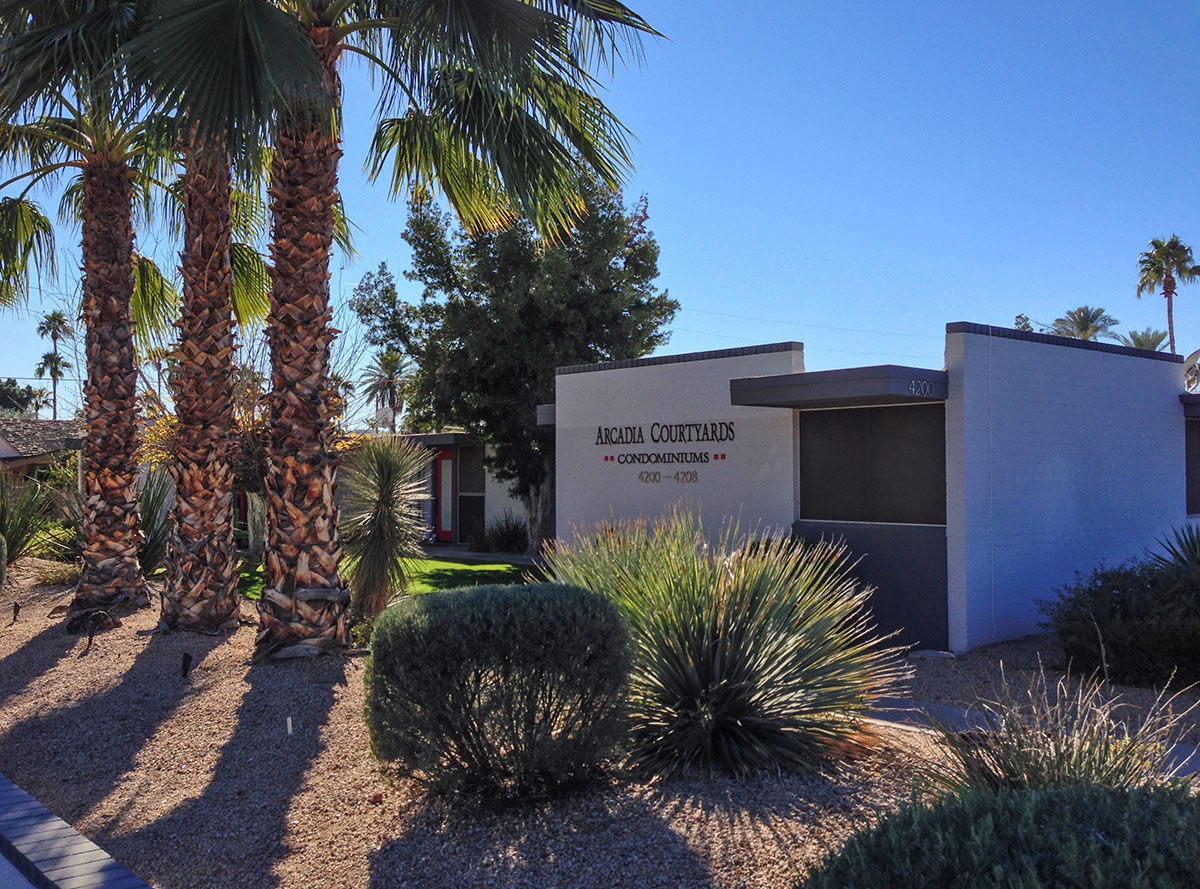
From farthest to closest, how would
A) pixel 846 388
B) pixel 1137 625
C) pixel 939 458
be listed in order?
pixel 939 458, pixel 846 388, pixel 1137 625

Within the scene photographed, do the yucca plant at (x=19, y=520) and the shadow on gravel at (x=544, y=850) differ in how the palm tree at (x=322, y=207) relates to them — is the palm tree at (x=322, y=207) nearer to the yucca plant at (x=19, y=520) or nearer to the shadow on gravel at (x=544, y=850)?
the shadow on gravel at (x=544, y=850)

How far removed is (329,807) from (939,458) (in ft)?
27.5

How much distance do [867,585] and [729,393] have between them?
3.06 m

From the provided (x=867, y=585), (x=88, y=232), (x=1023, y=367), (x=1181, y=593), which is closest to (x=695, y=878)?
(x=1181, y=593)

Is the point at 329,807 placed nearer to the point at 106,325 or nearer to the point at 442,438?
the point at 106,325

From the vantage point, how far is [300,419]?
8.99 metres

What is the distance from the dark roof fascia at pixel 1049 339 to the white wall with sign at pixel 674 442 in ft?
7.14

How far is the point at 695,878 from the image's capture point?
4.34m

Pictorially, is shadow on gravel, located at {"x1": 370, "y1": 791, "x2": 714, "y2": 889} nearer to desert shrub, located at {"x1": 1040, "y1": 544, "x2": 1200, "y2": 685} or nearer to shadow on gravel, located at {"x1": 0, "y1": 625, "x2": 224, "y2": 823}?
shadow on gravel, located at {"x1": 0, "y1": 625, "x2": 224, "y2": 823}

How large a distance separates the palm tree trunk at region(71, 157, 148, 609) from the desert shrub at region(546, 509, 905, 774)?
24.3ft

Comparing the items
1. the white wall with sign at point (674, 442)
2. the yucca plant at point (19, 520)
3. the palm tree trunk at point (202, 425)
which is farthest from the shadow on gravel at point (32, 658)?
the white wall with sign at point (674, 442)

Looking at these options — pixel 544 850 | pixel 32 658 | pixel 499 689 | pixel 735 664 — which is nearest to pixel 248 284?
pixel 32 658

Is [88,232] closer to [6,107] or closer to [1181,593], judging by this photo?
[6,107]

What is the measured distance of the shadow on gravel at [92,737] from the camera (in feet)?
20.9
